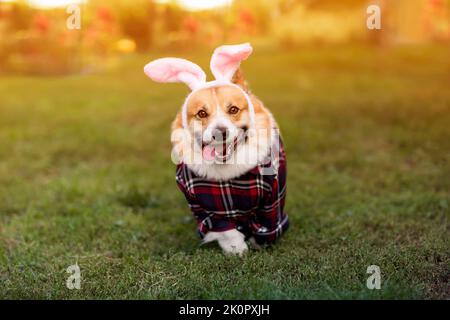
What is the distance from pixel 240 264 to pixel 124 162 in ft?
9.04

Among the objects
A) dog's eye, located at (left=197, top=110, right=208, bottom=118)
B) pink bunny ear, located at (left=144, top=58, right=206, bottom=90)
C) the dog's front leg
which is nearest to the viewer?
dog's eye, located at (left=197, top=110, right=208, bottom=118)

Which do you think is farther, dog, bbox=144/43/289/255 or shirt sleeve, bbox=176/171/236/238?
shirt sleeve, bbox=176/171/236/238

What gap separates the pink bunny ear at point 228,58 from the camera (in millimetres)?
3408

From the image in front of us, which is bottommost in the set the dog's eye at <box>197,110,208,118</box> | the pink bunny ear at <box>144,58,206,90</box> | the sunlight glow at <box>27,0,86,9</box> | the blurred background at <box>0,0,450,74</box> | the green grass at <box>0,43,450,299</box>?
the green grass at <box>0,43,450,299</box>

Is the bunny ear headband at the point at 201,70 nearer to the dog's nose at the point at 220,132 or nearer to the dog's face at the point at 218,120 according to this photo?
the dog's face at the point at 218,120

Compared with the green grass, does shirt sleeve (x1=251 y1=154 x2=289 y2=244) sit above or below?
above

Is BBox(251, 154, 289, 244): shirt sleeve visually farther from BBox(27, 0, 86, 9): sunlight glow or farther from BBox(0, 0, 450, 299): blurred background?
BBox(27, 0, 86, 9): sunlight glow

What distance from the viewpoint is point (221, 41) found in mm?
Result: 9047

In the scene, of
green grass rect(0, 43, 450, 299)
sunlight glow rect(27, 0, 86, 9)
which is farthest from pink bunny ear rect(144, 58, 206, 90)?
sunlight glow rect(27, 0, 86, 9)

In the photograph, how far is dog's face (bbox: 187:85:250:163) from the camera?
3.32m

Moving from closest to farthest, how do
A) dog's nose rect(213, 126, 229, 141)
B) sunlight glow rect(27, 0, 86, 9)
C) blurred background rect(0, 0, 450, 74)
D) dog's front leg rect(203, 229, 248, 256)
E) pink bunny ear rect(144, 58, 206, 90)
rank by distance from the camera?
dog's nose rect(213, 126, 229, 141) < pink bunny ear rect(144, 58, 206, 90) < dog's front leg rect(203, 229, 248, 256) < sunlight glow rect(27, 0, 86, 9) < blurred background rect(0, 0, 450, 74)

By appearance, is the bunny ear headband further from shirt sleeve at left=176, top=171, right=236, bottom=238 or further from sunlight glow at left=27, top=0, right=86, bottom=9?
sunlight glow at left=27, top=0, right=86, bottom=9
